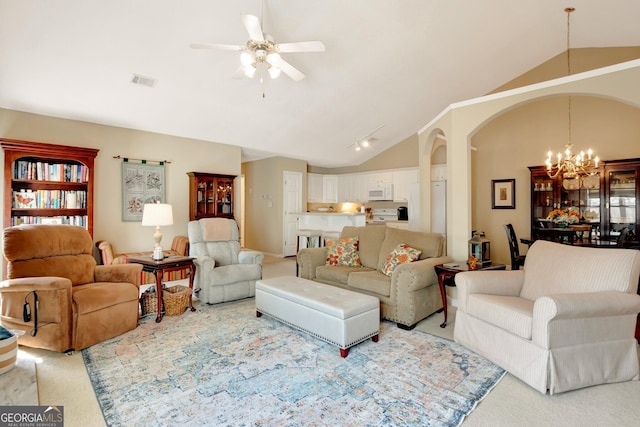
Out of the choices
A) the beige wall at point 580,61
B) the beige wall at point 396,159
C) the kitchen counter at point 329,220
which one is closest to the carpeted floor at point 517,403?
the kitchen counter at point 329,220

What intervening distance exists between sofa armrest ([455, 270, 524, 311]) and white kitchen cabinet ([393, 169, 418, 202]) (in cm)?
517

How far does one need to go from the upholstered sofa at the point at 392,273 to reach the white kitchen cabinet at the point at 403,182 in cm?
389

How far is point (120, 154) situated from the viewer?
5164 mm

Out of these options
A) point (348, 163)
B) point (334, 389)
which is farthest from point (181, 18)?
point (348, 163)

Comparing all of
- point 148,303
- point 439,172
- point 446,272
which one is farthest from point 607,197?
point 148,303

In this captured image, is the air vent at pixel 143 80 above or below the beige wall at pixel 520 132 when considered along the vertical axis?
above

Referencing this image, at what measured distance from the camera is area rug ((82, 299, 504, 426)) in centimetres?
191

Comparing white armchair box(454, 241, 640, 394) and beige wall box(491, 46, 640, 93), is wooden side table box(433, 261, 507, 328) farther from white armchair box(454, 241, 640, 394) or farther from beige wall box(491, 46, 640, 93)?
beige wall box(491, 46, 640, 93)

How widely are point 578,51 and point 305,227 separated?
606 cm

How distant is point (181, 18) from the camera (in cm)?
332

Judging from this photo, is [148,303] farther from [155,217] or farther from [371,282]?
[371,282]

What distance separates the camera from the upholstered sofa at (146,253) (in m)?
4.59

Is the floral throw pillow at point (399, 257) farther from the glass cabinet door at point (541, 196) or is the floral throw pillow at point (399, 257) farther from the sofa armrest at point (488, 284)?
the glass cabinet door at point (541, 196)

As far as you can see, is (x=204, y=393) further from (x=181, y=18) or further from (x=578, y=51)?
(x=578, y=51)
